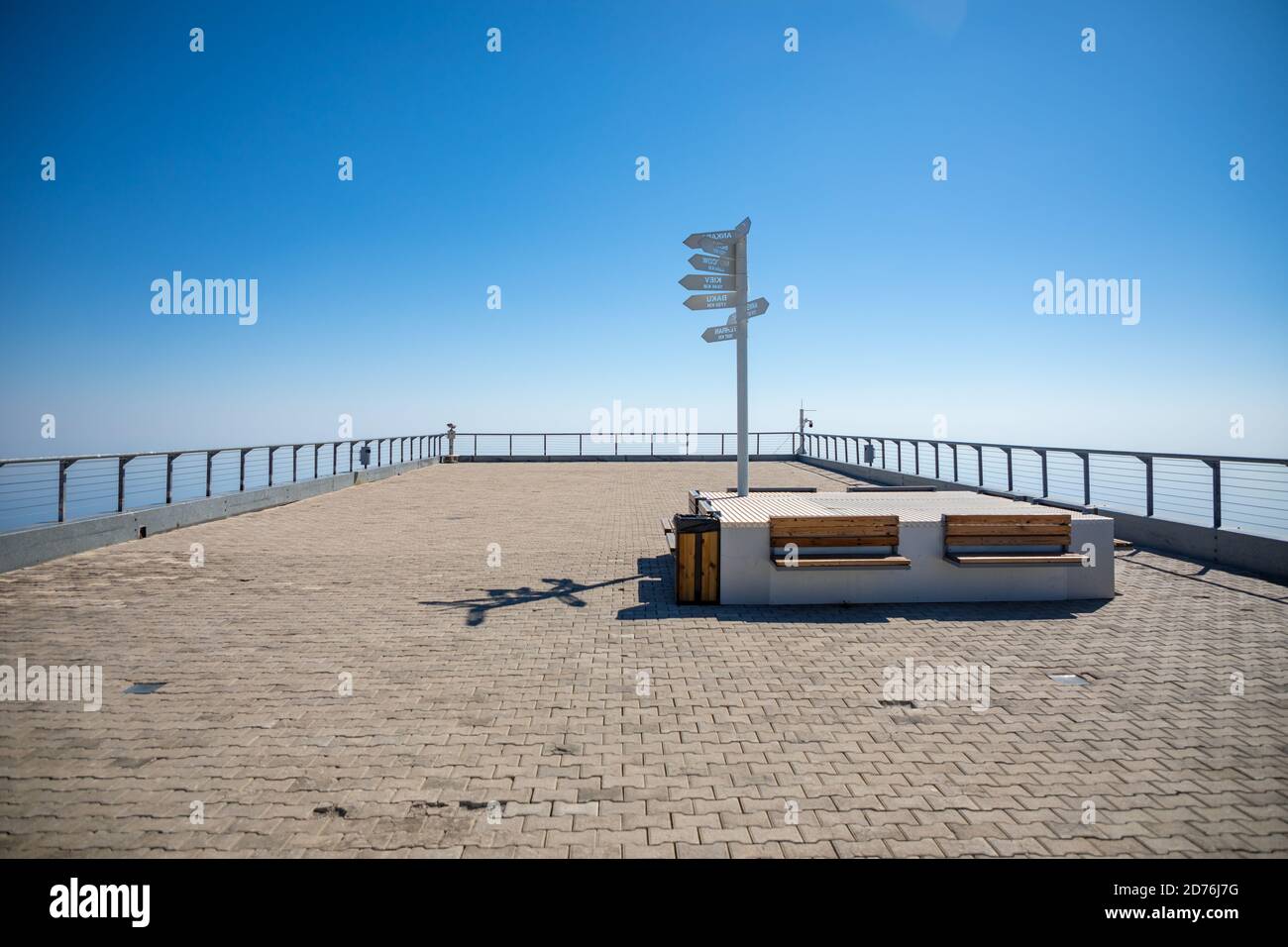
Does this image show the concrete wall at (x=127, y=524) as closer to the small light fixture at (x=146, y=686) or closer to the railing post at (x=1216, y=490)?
the small light fixture at (x=146, y=686)

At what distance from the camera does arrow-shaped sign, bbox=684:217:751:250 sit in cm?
1046

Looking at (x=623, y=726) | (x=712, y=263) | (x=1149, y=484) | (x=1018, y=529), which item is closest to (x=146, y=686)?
(x=623, y=726)

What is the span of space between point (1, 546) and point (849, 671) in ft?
36.3

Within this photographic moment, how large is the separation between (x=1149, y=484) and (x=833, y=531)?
6.74 meters

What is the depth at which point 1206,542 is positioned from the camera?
9.84 metres

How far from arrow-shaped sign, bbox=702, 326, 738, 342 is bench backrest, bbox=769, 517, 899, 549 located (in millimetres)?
3863

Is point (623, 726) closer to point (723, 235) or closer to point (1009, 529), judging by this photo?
point (1009, 529)

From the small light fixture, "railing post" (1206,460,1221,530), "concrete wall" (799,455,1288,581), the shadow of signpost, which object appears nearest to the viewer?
the small light fixture

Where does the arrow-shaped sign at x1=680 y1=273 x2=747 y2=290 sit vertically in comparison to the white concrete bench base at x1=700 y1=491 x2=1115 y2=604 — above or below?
above

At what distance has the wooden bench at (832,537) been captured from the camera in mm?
7852

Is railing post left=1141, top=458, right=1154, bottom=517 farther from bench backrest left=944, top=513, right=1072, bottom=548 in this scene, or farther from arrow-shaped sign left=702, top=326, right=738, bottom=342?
arrow-shaped sign left=702, top=326, right=738, bottom=342

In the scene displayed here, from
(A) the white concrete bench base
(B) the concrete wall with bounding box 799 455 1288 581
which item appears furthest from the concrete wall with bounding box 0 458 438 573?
(B) the concrete wall with bounding box 799 455 1288 581
